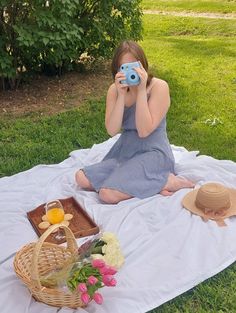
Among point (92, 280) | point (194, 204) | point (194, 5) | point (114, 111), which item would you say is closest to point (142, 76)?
point (114, 111)

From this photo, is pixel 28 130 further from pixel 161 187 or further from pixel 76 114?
pixel 161 187

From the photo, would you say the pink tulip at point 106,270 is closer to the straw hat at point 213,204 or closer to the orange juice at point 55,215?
the orange juice at point 55,215

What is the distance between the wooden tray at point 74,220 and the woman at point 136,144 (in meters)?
0.21

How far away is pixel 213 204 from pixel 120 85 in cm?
107

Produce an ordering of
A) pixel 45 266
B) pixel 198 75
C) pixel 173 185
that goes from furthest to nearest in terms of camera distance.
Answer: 1. pixel 198 75
2. pixel 173 185
3. pixel 45 266

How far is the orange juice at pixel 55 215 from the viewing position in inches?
127

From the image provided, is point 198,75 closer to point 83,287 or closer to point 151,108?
point 151,108

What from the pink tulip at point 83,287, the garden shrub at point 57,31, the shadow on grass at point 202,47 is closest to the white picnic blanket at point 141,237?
the pink tulip at point 83,287

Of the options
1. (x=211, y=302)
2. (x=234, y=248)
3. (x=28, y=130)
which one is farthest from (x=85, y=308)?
(x=28, y=130)

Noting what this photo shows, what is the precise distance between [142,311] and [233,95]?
4.06 m

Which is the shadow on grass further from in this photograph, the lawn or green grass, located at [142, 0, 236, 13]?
green grass, located at [142, 0, 236, 13]

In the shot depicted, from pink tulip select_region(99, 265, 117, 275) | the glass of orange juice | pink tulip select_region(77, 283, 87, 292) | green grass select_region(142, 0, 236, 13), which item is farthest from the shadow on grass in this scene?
pink tulip select_region(77, 283, 87, 292)

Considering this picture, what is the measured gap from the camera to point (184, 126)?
5172mm

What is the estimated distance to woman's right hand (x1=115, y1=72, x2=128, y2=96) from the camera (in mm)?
3368
